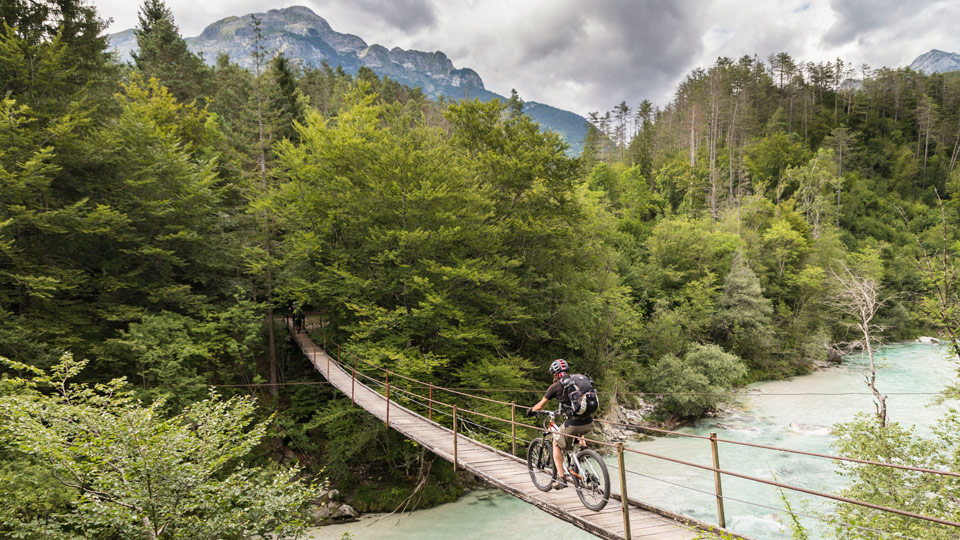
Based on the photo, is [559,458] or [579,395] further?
[559,458]

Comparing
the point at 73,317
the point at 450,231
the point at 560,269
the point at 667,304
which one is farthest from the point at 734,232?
the point at 73,317

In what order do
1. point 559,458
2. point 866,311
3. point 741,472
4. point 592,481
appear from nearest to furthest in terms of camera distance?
1. point 592,481
2. point 559,458
3. point 741,472
4. point 866,311

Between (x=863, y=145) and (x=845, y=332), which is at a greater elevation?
(x=863, y=145)

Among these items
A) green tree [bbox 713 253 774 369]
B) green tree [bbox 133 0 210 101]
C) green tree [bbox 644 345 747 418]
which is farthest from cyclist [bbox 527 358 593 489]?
green tree [bbox 133 0 210 101]

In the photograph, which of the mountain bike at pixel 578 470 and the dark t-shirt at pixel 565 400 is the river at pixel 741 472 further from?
the dark t-shirt at pixel 565 400

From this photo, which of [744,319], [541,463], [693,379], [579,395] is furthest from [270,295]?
[744,319]

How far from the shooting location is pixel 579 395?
4.75 m

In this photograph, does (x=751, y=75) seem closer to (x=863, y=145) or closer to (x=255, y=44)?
(x=863, y=145)

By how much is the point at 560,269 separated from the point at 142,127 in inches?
525

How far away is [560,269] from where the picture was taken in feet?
49.9

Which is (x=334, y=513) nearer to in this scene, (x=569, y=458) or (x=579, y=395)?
(x=569, y=458)

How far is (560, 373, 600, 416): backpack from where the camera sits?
15.5 ft

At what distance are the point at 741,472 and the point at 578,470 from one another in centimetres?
1023

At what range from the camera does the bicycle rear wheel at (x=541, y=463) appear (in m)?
5.27
